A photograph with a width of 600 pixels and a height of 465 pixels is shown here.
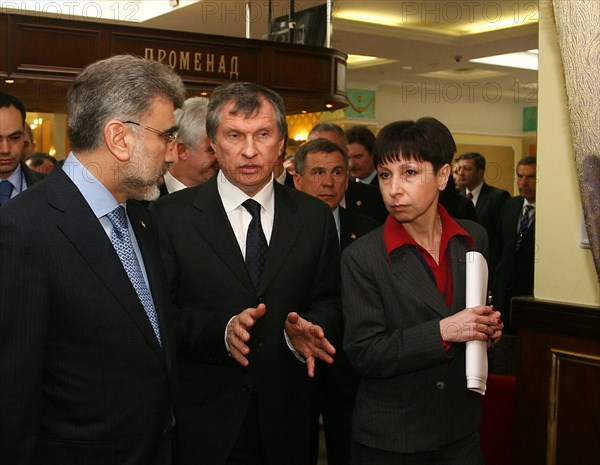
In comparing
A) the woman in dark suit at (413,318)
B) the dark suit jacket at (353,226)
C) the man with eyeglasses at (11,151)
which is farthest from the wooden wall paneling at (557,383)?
the man with eyeglasses at (11,151)

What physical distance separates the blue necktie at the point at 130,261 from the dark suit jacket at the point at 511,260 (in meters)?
3.71

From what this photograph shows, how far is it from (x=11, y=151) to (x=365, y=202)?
1840 millimetres

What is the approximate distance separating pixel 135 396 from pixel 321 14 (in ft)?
16.8

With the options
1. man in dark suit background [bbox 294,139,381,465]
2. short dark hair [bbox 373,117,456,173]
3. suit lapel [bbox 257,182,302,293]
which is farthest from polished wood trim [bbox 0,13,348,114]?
short dark hair [bbox 373,117,456,173]

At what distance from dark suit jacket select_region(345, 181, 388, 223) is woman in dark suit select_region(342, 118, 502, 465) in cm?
175

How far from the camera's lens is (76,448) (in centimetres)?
157

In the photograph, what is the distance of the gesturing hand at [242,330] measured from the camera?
198 centimetres

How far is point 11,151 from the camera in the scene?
3.45m

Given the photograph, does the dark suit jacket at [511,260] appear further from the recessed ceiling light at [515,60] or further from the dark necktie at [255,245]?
the recessed ceiling light at [515,60]

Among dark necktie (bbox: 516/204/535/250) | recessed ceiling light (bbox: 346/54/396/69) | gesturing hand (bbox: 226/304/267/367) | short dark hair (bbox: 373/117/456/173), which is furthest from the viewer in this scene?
recessed ceiling light (bbox: 346/54/396/69)

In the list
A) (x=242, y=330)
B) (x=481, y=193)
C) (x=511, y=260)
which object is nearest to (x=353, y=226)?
(x=242, y=330)

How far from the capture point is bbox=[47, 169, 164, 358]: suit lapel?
1.58 m

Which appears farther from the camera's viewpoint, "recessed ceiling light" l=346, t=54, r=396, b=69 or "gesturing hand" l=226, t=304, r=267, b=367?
"recessed ceiling light" l=346, t=54, r=396, b=69

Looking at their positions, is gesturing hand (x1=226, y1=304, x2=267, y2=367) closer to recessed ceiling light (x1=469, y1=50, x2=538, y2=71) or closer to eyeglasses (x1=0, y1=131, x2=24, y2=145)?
eyeglasses (x1=0, y1=131, x2=24, y2=145)
